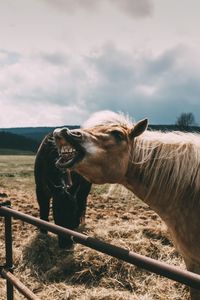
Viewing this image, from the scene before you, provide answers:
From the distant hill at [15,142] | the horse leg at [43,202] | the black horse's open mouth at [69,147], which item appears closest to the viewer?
the black horse's open mouth at [69,147]

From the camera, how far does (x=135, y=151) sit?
319 cm

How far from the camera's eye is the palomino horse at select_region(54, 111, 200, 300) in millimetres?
2934

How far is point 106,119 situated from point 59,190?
313 cm

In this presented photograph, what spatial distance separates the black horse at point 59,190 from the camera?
5.89 m

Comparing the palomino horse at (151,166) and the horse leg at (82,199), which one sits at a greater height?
the palomino horse at (151,166)

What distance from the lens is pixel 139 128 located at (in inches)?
121

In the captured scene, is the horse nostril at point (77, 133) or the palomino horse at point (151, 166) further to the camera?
the palomino horse at point (151, 166)

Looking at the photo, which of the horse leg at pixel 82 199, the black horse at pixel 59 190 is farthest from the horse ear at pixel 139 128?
the horse leg at pixel 82 199

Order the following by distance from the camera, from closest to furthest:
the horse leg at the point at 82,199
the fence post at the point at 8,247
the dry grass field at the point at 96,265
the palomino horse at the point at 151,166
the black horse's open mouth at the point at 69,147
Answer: the black horse's open mouth at the point at 69,147 → the palomino horse at the point at 151,166 → the fence post at the point at 8,247 → the dry grass field at the point at 96,265 → the horse leg at the point at 82,199

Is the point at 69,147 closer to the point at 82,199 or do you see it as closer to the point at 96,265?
the point at 96,265

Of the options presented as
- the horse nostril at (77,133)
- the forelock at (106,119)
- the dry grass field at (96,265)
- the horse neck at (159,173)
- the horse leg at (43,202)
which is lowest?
the dry grass field at (96,265)

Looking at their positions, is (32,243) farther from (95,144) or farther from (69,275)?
(95,144)

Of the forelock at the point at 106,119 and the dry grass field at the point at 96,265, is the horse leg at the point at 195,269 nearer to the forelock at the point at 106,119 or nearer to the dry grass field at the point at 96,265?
the dry grass field at the point at 96,265

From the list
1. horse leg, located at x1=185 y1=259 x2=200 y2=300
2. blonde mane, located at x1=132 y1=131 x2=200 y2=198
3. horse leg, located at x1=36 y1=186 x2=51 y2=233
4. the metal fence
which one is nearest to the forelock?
blonde mane, located at x1=132 y1=131 x2=200 y2=198
